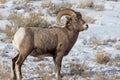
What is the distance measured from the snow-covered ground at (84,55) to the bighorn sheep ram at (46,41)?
38 centimetres

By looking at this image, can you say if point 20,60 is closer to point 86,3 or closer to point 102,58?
point 102,58

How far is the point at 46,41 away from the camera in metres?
8.99

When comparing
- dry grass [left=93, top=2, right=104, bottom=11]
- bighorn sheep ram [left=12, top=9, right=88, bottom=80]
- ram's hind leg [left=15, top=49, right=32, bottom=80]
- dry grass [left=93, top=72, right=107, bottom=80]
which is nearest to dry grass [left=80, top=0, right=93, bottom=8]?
dry grass [left=93, top=2, right=104, bottom=11]

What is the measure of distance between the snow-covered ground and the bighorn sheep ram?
0.38 meters

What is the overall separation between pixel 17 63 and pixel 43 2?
8.82 metres

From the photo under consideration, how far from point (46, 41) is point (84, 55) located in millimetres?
2360

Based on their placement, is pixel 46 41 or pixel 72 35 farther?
pixel 72 35

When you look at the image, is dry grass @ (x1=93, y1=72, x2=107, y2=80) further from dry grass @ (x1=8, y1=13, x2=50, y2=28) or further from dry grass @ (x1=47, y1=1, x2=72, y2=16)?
dry grass @ (x1=47, y1=1, x2=72, y2=16)

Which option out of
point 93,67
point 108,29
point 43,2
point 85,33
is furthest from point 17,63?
point 43,2

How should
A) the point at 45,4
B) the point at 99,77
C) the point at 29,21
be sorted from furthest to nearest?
the point at 45,4 → the point at 29,21 → the point at 99,77

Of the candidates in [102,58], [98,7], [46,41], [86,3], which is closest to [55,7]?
[86,3]

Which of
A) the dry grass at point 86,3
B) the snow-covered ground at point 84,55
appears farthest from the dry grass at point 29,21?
the dry grass at point 86,3

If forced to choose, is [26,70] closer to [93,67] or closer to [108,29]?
[93,67]

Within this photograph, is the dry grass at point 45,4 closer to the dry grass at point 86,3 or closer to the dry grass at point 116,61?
the dry grass at point 86,3
